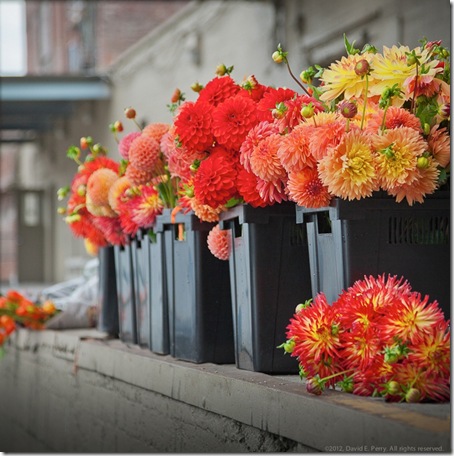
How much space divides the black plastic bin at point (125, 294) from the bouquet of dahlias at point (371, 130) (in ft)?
4.13

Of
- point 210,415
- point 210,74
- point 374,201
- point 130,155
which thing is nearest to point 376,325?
point 374,201

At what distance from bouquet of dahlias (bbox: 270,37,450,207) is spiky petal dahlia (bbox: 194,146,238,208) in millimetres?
218

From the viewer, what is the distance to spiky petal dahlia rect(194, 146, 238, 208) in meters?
2.59

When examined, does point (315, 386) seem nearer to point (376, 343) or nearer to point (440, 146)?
point (376, 343)

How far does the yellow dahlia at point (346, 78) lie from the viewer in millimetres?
2359

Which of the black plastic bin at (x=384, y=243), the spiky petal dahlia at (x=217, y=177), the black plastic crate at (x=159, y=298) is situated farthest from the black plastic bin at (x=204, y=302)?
the black plastic bin at (x=384, y=243)

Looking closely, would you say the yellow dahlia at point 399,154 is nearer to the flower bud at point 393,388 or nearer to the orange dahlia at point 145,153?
the flower bud at point 393,388

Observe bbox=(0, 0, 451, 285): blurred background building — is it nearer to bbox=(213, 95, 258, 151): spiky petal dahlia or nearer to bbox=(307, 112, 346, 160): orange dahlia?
bbox=(213, 95, 258, 151): spiky petal dahlia

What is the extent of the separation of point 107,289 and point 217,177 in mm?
1446

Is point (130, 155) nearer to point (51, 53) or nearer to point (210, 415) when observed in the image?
point (210, 415)

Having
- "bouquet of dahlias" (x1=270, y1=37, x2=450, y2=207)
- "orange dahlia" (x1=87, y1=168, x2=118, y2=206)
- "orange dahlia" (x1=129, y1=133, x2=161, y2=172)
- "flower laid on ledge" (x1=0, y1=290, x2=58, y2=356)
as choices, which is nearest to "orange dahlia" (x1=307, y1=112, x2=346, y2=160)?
"bouquet of dahlias" (x1=270, y1=37, x2=450, y2=207)

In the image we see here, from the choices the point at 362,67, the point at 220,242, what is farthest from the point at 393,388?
the point at 220,242

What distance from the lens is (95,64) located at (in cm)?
1748

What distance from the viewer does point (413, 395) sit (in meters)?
2.02
